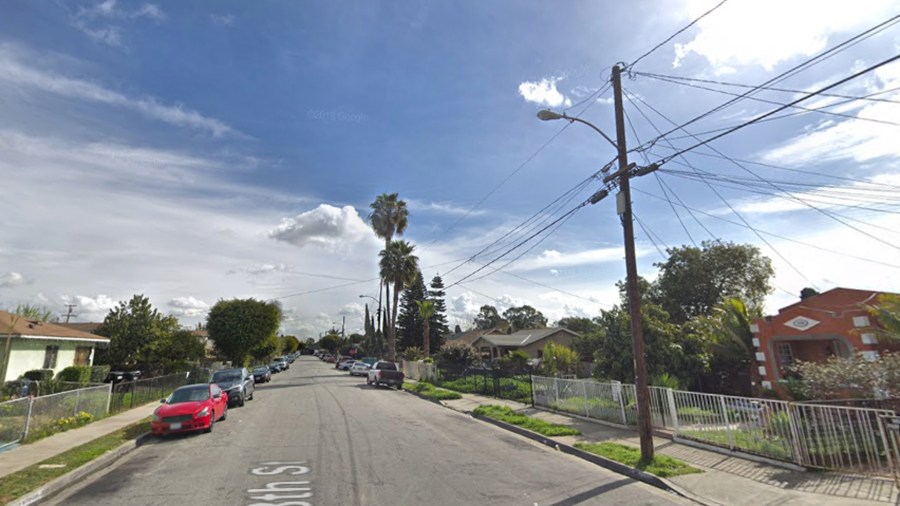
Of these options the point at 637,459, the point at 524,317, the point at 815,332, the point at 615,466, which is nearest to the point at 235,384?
the point at 615,466

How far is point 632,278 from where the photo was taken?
10.2 metres

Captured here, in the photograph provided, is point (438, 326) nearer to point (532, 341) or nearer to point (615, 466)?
point (532, 341)

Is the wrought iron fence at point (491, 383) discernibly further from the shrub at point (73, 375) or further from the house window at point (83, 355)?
the house window at point (83, 355)

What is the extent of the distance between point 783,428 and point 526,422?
7.03 m

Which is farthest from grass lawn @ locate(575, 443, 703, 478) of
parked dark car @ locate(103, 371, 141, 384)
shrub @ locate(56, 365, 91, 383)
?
parked dark car @ locate(103, 371, 141, 384)

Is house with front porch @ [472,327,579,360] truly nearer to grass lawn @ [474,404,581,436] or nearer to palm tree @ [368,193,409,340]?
palm tree @ [368,193,409,340]

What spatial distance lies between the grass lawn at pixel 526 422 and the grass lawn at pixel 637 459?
1.48m

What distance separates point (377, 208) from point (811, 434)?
40.5 metres

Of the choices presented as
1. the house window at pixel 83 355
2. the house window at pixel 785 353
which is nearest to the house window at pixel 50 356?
the house window at pixel 83 355

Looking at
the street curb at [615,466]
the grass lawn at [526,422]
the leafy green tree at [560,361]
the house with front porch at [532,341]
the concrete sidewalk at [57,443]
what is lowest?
the street curb at [615,466]

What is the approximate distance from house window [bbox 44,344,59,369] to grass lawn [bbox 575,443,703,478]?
25.6m

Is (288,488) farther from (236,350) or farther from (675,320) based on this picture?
(675,320)

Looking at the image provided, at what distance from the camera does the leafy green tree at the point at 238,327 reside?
36812mm

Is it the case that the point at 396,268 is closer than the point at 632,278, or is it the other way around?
the point at 632,278
